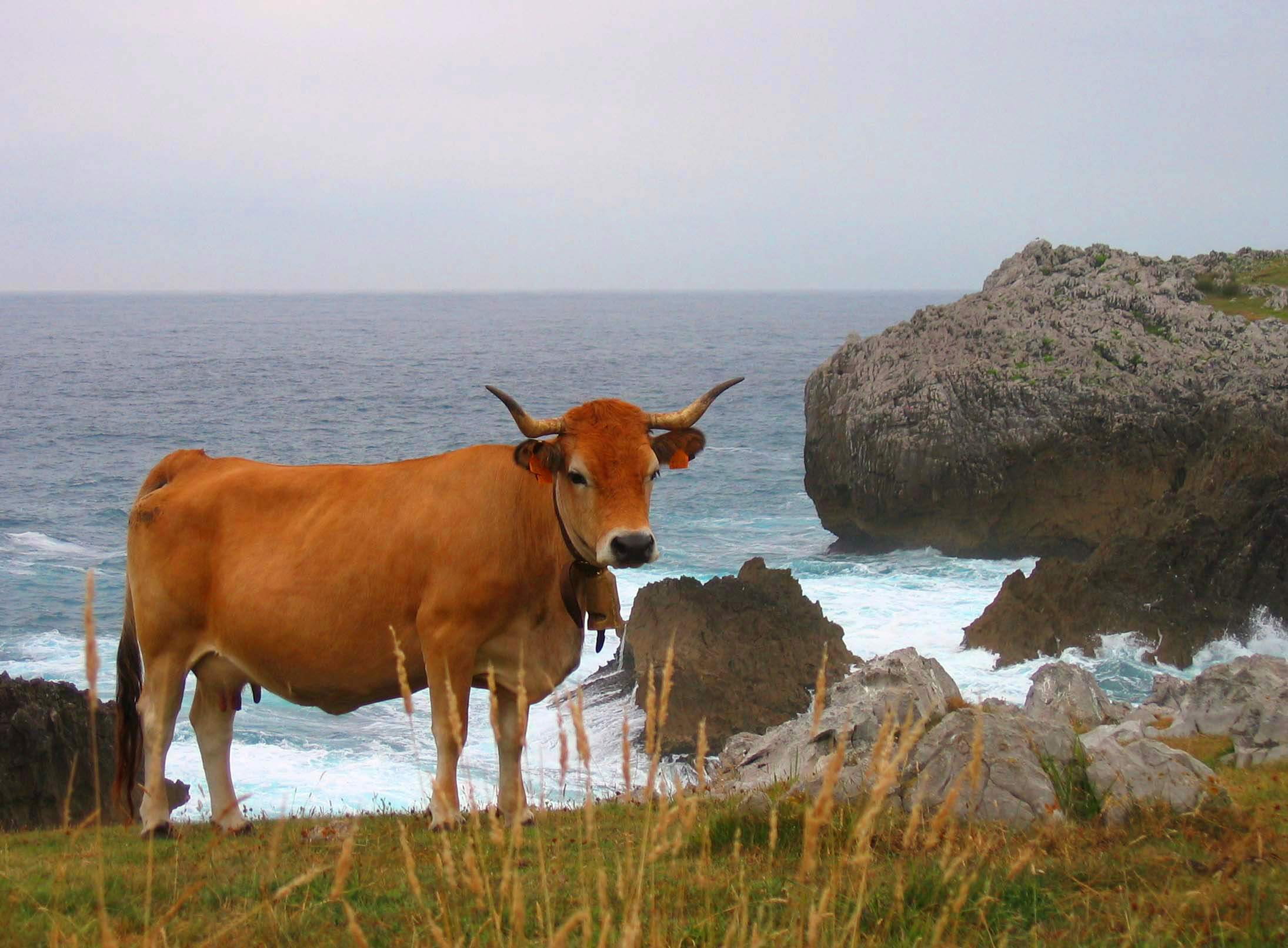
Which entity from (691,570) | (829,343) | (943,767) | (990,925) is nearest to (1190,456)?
(691,570)

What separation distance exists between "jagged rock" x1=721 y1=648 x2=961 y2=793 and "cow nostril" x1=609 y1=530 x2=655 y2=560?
4.96ft

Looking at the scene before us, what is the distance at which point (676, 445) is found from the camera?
7090 mm

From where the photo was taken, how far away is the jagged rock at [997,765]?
6.62m

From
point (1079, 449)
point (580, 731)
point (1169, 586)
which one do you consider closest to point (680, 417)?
point (580, 731)

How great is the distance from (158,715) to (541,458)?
9.22ft

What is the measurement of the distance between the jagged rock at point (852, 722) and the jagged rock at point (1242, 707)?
8.60 feet

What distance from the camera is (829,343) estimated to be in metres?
140

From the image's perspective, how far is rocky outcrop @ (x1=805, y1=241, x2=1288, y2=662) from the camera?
972 inches

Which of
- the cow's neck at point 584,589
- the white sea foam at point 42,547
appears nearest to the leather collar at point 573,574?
the cow's neck at point 584,589

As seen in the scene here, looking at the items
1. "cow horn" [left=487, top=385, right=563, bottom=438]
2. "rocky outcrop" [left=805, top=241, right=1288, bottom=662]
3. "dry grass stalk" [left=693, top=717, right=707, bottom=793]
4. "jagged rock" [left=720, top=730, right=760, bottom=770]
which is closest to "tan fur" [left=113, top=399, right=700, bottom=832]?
"cow horn" [left=487, top=385, right=563, bottom=438]

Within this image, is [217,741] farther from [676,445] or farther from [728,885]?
[728,885]

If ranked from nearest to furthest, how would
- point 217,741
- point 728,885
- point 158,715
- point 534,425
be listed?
point 728,885 < point 534,425 < point 158,715 < point 217,741

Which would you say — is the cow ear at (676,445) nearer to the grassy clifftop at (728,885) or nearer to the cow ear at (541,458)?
the cow ear at (541,458)

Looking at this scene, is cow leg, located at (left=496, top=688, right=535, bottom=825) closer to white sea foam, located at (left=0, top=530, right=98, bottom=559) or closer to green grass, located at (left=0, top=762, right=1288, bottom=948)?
green grass, located at (left=0, top=762, right=1288, bottom=948)
